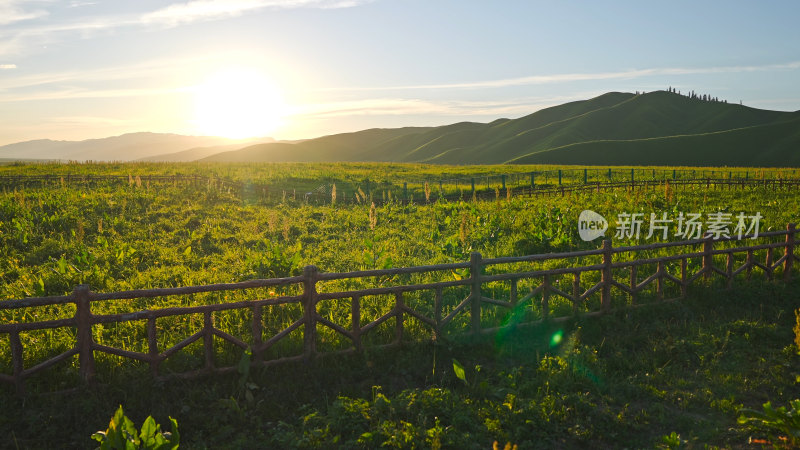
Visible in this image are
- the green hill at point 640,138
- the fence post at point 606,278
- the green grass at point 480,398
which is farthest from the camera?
the green hill at point 640,138

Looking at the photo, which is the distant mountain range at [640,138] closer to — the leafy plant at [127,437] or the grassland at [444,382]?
the grassland at [444,382]

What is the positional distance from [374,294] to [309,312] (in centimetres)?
111

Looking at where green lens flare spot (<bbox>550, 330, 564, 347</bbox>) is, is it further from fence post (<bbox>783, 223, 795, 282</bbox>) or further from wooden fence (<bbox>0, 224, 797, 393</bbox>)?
fence post (<bbox>783, 223, 795, 282</bbox>)

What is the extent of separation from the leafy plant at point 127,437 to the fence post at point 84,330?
209cm

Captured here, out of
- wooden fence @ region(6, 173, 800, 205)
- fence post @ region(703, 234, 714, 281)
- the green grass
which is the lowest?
the green grass

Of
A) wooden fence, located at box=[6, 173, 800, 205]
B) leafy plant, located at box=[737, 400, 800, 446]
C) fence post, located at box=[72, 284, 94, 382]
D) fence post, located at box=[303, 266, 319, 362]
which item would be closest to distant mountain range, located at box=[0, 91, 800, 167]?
wooden fence, located at box=[6, 173, 800, 205]

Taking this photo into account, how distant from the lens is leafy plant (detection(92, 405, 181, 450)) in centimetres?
455

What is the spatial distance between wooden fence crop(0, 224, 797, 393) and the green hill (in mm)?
106384

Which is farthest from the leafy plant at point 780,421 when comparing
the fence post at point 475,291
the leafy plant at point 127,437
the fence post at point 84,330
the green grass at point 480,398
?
the fence post at point 84,330

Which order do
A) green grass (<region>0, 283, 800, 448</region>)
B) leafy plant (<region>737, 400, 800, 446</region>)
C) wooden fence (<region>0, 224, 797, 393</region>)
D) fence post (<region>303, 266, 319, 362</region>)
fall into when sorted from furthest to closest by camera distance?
fence post (<region>303, 266, 319, 362</region>) → wooden fence (<region>0, 224, 797, 393</region>) → green grass (<region>0, 283, 800, 448</region>) → leafy plant (<region>737, 400, 800, 446</region>)

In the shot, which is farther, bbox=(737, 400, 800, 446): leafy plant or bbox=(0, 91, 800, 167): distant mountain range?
bbox=(0, 91, 800, 167): distant mountain range

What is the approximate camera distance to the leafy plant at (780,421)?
5.29 m

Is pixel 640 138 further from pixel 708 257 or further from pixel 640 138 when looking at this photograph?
pixel 708 257

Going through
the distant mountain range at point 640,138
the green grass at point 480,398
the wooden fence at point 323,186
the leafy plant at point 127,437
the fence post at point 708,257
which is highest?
the distant mountain range at point 640,138
